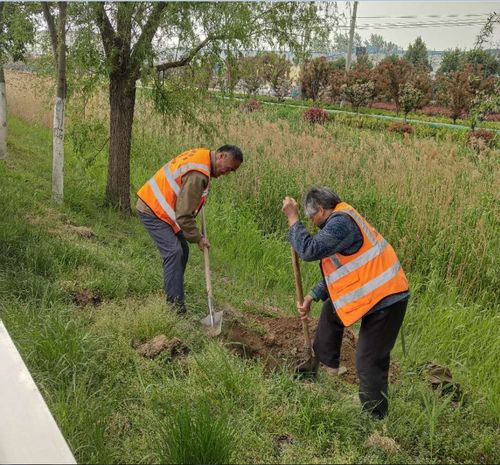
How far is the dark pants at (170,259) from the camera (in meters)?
4.52

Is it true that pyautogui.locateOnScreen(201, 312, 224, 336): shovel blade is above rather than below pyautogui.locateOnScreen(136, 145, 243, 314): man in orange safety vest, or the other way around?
below

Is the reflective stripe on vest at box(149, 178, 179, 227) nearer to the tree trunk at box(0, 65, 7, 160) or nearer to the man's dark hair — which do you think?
the man's dark hair

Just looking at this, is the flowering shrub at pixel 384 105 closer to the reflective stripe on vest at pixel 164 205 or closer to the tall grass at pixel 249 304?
the tall grass at pixel 249 304

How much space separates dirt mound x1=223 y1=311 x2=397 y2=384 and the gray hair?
1.27 metres

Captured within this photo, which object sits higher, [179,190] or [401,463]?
[179,190]

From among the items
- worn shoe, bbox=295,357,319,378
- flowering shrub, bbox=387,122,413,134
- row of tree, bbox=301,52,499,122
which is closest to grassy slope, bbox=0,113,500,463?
worn shoe, bbox=295,357,319,378

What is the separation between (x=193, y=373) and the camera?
3217 millimetres

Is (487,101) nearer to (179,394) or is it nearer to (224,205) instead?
(179,394)

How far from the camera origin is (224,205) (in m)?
8.05

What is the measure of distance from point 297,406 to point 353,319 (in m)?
0.64

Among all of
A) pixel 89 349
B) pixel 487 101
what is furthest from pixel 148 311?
pixel 487 101

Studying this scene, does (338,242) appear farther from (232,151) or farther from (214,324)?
(214,324)

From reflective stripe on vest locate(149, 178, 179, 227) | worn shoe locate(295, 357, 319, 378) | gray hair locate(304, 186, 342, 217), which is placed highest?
gray hair locate(304, 186, 342, 217)

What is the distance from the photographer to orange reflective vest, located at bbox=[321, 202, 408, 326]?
3.25 m
